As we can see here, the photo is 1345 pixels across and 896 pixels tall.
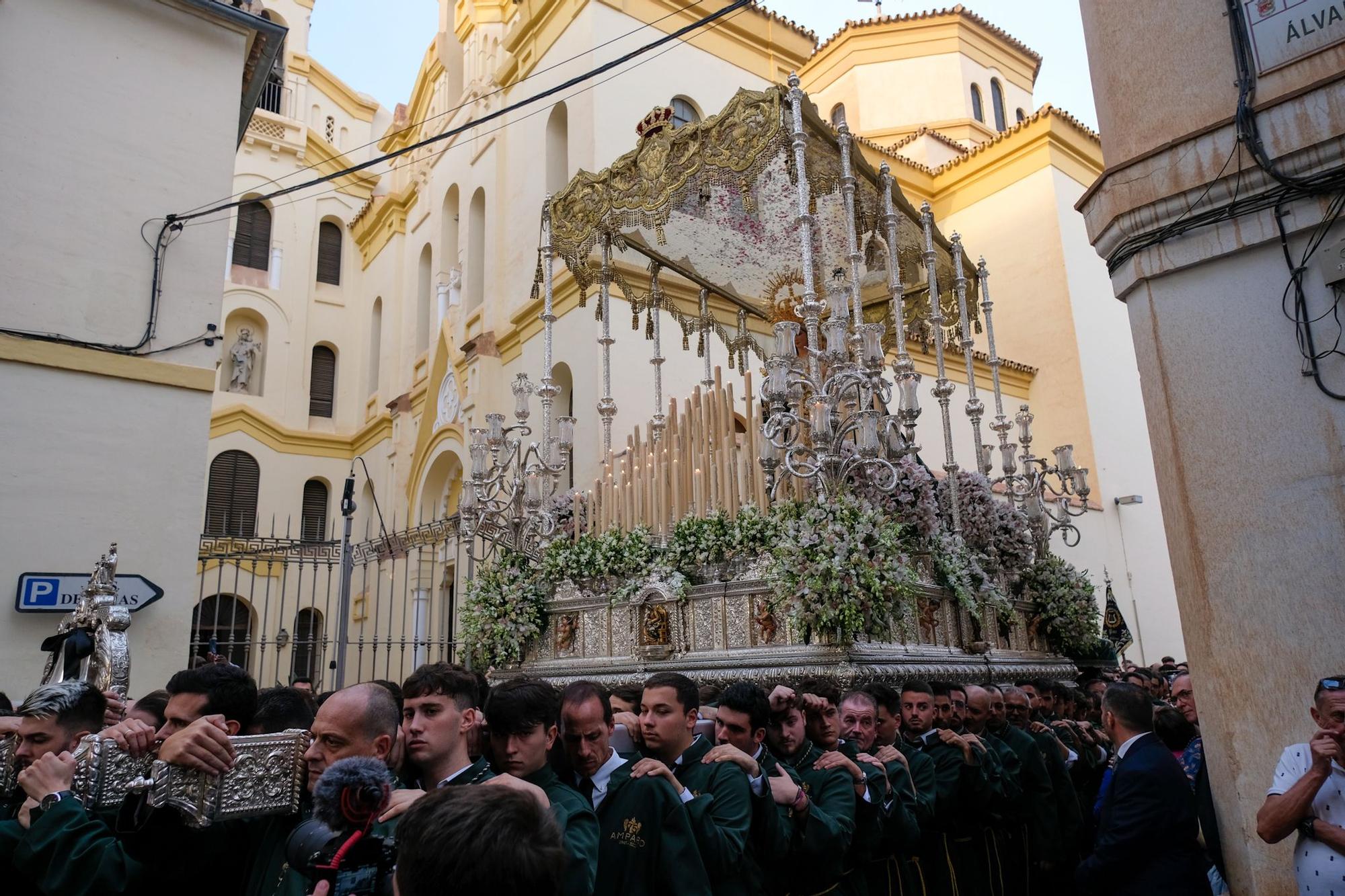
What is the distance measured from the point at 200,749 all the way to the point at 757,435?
6790 millimetres

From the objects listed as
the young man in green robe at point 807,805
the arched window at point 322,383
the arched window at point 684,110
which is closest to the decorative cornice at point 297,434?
the arched window at point 322,383

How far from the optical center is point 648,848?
305cm

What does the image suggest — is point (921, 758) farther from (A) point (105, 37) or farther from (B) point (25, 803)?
(A) point (105, 37)

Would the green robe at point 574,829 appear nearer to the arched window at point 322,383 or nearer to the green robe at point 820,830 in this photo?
the green robe at point 820,830

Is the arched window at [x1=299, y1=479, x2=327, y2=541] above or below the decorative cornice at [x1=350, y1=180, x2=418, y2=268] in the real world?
below

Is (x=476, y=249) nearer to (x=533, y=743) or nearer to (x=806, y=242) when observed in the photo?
(x=806, y=242)

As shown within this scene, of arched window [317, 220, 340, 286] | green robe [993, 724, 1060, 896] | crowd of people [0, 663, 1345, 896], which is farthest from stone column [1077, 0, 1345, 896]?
arched window [317, 220, 340, 286]

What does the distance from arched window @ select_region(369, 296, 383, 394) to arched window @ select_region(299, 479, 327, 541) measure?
2587 mm

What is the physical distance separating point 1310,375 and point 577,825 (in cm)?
354

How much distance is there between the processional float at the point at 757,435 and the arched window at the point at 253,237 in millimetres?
13575

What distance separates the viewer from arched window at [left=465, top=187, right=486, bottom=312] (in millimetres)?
18078

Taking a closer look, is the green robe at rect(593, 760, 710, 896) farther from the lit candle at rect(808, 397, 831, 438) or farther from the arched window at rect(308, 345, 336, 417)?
the arched window at rect(308, 345, 336, 417)

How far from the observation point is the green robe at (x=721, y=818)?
3182mm

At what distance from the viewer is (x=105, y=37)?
9.59 metres
